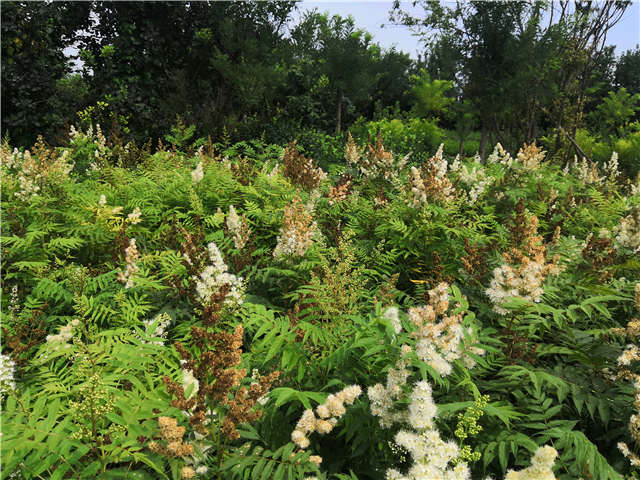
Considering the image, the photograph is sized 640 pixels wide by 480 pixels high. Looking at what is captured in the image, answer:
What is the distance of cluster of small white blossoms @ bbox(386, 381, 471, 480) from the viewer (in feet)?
4.46

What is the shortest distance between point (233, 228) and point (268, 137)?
33.8 ft

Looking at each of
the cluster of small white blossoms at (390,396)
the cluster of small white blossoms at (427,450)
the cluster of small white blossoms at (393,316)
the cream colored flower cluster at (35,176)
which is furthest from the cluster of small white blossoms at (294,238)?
the cream colored flower cluster at (35,176)

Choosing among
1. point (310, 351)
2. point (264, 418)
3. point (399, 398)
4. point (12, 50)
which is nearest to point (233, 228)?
point (310, 351)

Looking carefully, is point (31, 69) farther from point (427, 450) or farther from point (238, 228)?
point (427, 450)

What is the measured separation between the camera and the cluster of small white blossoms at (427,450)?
1.36m

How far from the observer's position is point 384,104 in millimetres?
28750

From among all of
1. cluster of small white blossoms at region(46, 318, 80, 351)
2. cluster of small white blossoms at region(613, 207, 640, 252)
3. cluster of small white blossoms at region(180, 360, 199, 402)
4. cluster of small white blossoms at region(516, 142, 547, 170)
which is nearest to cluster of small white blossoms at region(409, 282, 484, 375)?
cluster of small white blossoms at region(180, 360, 199, 402)

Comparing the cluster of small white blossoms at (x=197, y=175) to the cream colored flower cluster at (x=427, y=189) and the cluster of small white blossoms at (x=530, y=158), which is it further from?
the cluster of small white blossoms at (x=530, y=158)

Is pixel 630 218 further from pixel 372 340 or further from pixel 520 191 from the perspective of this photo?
pixel 372 340

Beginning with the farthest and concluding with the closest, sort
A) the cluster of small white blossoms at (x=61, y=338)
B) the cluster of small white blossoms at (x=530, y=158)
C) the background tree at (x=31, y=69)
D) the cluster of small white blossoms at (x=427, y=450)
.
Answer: the background tree at (x=31, y=69) < the cluster of small white blossoms at (x=530, y=158) < the cluster of small white blossoms at (x=61, y=338) < the cluster of small white blossoms at (x=427, y=450)

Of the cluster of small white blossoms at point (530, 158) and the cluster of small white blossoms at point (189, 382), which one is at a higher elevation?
the cluster of small white blossoms at point (530, 158)

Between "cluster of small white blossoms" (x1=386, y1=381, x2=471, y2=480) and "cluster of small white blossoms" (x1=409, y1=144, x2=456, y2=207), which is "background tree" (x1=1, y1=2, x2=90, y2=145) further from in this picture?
"cluster of small white blossoms" (x1=386, y1=381, x2=471, y2=480)

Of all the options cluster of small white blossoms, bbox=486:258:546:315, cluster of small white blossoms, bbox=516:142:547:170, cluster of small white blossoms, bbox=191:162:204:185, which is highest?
cluster of small white blossoms, bbox=516:142:547:170

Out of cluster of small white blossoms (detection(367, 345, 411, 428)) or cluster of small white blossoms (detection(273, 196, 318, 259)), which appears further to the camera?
cluster of small white blossoms (detection(273, 196, 318, 259))
